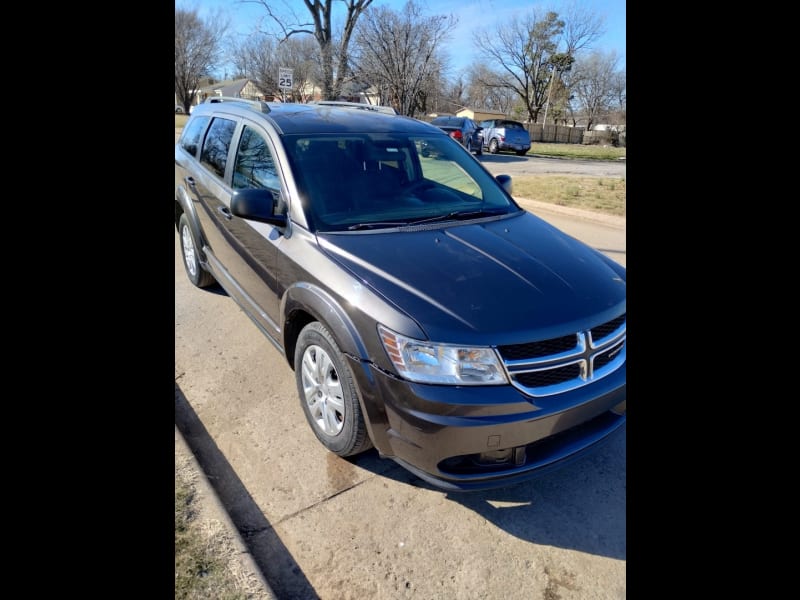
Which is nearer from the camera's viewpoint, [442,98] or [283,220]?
[283,220]

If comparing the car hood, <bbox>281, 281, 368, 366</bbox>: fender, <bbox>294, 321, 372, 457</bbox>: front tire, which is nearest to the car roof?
the car hood

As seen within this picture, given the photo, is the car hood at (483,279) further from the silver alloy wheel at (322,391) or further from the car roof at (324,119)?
the car roof at (324,119)

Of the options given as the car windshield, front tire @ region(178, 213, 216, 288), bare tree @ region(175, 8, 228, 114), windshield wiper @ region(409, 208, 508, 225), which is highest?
bare tree @ region(175, 8, 228, 114)

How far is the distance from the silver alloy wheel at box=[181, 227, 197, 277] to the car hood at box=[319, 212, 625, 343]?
2.68 m

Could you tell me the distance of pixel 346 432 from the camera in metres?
2.49

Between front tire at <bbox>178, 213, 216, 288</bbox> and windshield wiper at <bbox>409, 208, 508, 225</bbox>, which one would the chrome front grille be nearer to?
windshield wiper at <bbox>409, 208, 508, 225</bbox>

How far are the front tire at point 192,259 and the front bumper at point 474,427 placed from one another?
307 cm

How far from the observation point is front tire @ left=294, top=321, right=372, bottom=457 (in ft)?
7.91

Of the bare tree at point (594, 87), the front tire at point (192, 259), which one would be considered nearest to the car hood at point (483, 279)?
the front tire at point (192, 259)

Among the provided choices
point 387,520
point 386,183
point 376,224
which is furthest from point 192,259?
point 387,520
